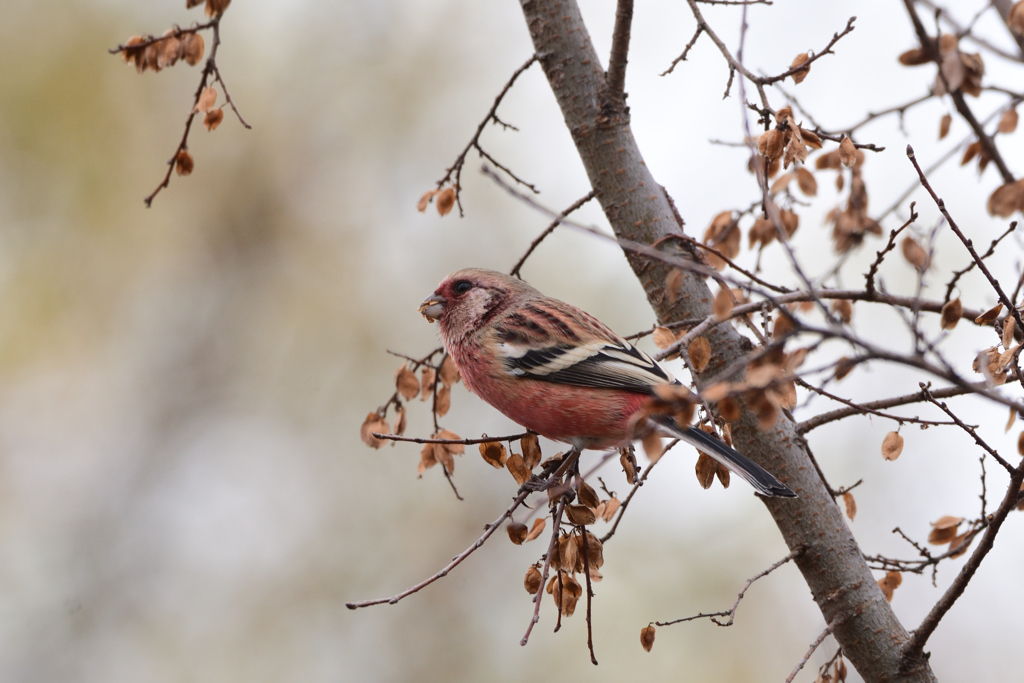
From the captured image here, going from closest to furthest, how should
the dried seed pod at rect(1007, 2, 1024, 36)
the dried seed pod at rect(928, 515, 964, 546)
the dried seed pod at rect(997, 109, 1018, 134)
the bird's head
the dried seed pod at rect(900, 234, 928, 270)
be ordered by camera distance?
the dried seed pod at rect(1007, 2, 1024, 36) < the dried seed pod at rect(997, 109, 1018, 134) < the dried seed pod at rect(928, 515, 964, 546) < the dried seed pod at rect(900, 234, 928, 270) < the bird's head

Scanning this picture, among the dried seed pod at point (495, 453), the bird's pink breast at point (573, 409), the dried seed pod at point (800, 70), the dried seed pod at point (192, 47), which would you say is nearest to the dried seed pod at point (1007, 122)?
the dried seed pod at point (800, 70)

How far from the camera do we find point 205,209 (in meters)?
8.69

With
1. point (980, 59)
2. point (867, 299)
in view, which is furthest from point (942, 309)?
point (980, 59)

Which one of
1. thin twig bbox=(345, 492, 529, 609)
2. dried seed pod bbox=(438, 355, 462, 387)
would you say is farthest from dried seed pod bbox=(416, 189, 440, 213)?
thin twig bbox=(345, 492, 529, 609)

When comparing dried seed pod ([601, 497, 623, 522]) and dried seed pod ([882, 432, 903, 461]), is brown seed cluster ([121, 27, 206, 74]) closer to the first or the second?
dried seed pod ([601, 497, 623, 522])

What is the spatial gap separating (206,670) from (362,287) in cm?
409

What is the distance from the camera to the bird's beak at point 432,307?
12.2 ft

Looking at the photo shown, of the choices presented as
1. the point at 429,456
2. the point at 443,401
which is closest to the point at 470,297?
the point at 443,401

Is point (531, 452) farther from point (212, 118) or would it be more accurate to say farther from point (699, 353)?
point (212, 118)

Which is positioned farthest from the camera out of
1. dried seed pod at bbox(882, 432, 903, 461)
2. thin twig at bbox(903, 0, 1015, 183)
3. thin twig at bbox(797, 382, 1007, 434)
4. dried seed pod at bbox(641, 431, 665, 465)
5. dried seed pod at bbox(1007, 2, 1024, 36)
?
dried seed pod at bbox(882, 432, 903, 461)

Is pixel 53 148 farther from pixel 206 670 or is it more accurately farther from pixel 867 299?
pixel 867 299

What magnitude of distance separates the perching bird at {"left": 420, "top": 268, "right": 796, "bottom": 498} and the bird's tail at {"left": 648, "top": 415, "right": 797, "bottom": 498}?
5 centimetres

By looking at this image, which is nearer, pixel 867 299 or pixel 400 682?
pixel 867 299

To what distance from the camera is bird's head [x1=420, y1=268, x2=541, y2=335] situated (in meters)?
3.65
